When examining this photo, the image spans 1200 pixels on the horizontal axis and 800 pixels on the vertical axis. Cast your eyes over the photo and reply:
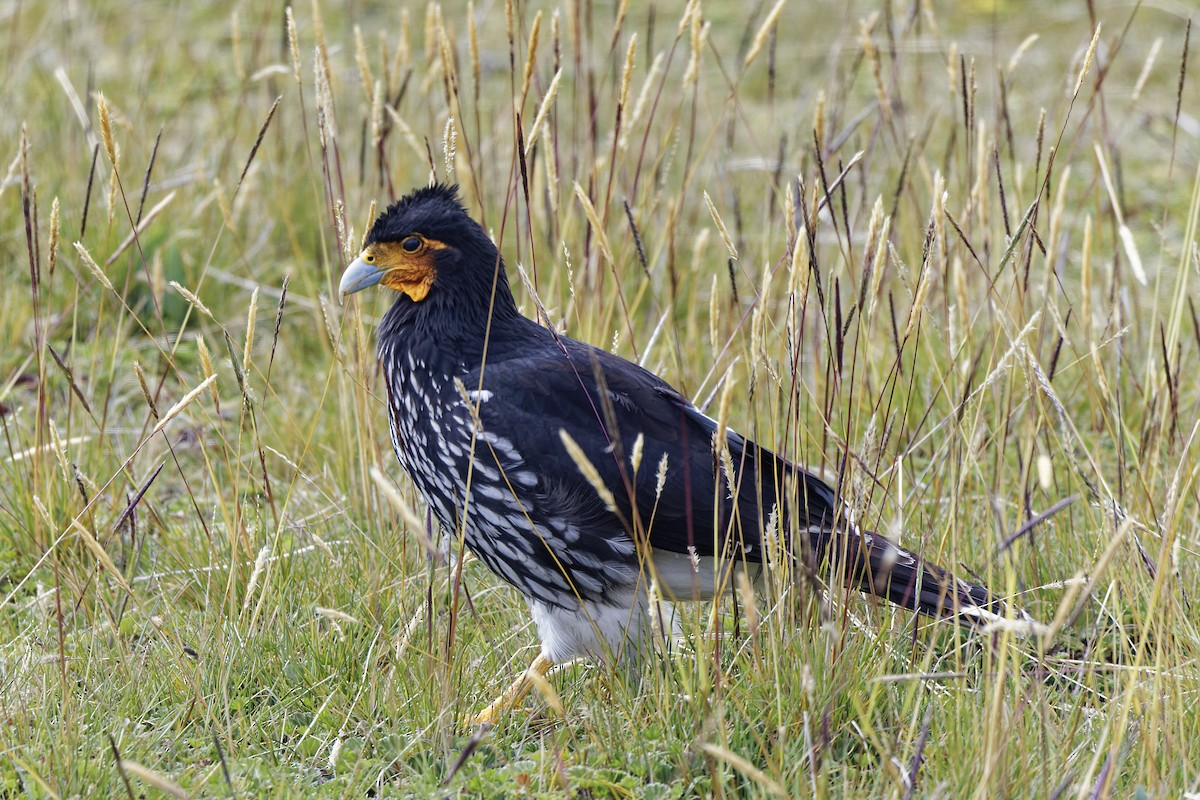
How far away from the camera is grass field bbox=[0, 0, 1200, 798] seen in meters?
2.38

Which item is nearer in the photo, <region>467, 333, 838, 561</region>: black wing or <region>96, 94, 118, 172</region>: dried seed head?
<region>96, 94, 118, 172</region>: dried seed head

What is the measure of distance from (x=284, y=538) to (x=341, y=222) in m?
0.82

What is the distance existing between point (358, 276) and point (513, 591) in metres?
0.86

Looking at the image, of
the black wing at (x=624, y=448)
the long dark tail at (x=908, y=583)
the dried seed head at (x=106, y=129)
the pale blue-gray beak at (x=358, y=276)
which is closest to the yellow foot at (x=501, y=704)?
the black wing at (x=624, y=448)

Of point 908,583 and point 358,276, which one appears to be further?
point 358,276

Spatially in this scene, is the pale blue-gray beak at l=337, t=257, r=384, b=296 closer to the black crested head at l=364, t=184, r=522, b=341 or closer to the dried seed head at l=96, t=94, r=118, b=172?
the black crested head at l=364, t=184, r=522, b=341

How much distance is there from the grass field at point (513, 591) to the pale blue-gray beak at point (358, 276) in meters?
0.10

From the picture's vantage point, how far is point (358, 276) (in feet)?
10.1

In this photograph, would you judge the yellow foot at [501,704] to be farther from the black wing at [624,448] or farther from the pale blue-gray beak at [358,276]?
the pale blue-gray beak at [358,276]

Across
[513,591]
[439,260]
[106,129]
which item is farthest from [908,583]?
[106,129]

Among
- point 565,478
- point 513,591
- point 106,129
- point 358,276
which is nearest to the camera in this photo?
point 106,129

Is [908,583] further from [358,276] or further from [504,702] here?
[358,276]

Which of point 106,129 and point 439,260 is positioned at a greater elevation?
point 106,129

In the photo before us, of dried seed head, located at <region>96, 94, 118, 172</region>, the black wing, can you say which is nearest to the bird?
the black wing
